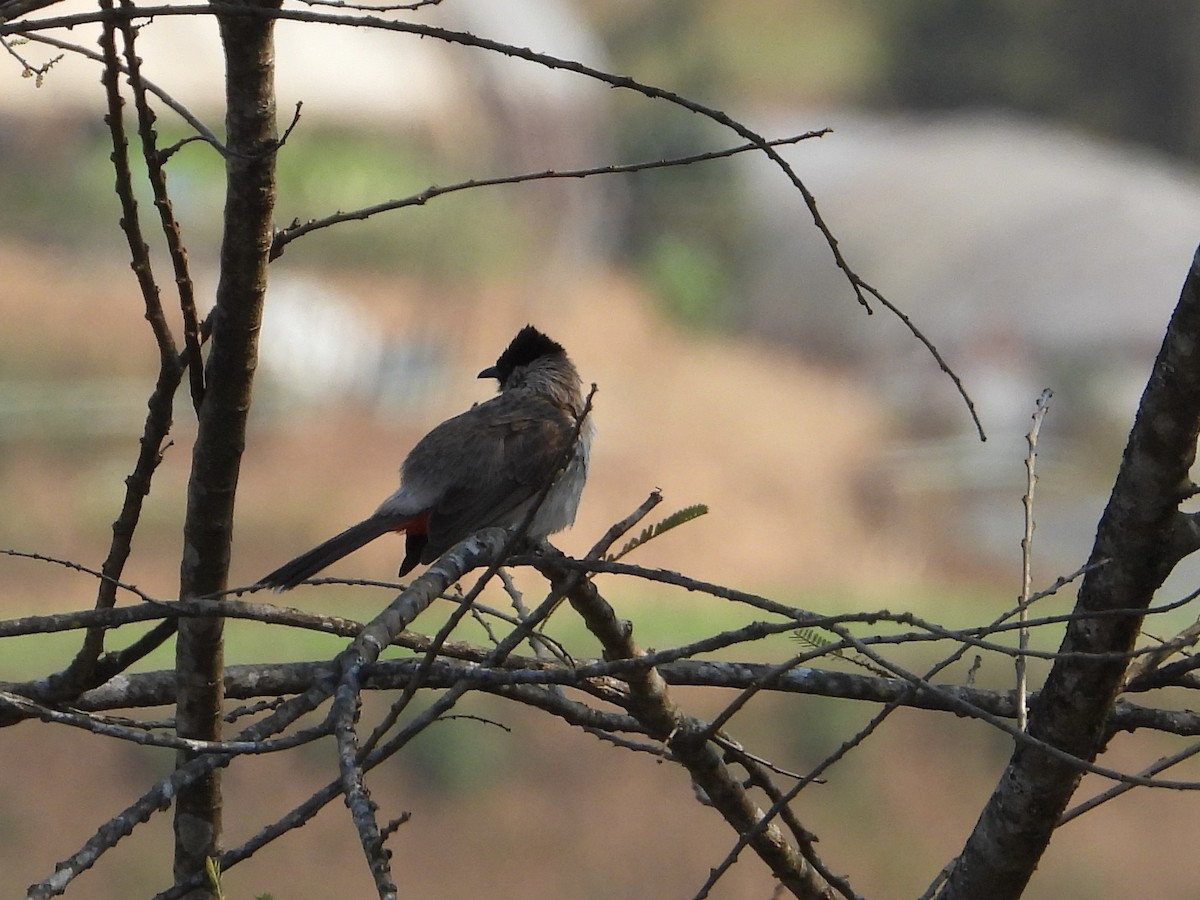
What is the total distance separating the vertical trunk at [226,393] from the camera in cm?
150

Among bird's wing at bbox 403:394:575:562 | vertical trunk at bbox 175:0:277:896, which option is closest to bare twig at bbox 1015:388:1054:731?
vertical trunk at bbox 175:0:277:896

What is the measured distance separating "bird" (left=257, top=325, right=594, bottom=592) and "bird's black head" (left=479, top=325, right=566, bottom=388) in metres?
0.04

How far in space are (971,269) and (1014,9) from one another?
4.16 m

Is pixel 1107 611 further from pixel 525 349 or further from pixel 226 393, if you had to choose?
pixel 525 349

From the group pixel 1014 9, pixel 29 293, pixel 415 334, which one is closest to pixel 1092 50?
pixel 1014 9

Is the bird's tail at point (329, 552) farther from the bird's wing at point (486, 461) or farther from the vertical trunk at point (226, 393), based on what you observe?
the vertical trunk at point (226, 393)

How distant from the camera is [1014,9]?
51.9 feet

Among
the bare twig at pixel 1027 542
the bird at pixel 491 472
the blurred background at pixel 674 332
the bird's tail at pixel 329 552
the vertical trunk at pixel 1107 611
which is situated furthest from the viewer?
the blurred background at pixel 674 332

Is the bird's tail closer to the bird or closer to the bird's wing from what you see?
the bird

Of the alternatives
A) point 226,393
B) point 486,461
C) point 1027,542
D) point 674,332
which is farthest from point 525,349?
point 674,332

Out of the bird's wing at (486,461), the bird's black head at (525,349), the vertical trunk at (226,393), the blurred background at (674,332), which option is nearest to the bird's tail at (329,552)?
the bird's wing at (486,461)

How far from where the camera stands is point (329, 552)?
8.68 ft

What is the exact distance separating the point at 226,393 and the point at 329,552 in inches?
43.0

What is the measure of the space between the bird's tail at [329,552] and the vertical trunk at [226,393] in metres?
0.41
